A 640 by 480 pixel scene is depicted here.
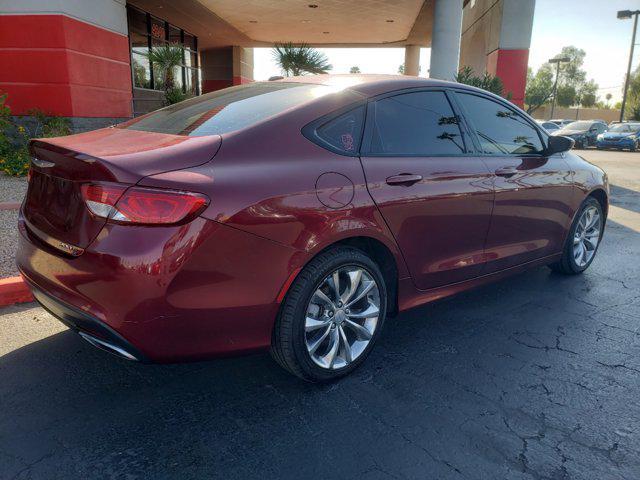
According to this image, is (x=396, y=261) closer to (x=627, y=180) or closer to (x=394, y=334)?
(x=394, y=334)

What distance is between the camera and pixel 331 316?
2758 mm

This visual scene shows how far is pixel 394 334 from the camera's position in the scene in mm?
3512

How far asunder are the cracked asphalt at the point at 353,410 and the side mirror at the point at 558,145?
1.43 m

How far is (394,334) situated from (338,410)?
1.04 m

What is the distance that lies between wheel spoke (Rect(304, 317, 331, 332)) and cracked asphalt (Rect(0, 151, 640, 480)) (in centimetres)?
38

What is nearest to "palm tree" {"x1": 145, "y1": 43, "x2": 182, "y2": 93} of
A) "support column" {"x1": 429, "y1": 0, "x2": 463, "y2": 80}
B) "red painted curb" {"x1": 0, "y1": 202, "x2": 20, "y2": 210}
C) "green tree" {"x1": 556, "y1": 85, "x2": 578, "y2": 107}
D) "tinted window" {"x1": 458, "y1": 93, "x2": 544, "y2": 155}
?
"support column" {"x1": 429, "y1": 0, "x2": 463, "y2": 80}

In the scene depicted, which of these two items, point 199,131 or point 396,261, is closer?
point 199,131

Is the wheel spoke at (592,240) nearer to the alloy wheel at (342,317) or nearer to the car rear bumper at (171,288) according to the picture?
the alloy wheel at (342,317)

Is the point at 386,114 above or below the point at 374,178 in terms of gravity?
above

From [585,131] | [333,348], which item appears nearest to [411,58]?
[585,131]

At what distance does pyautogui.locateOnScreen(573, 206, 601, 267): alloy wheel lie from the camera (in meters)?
4.69

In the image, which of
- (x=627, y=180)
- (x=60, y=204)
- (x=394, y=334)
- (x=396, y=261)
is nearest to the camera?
(x=60, y=204)

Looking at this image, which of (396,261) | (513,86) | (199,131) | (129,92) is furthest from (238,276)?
(513,86)

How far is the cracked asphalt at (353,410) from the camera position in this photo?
2178 mm
